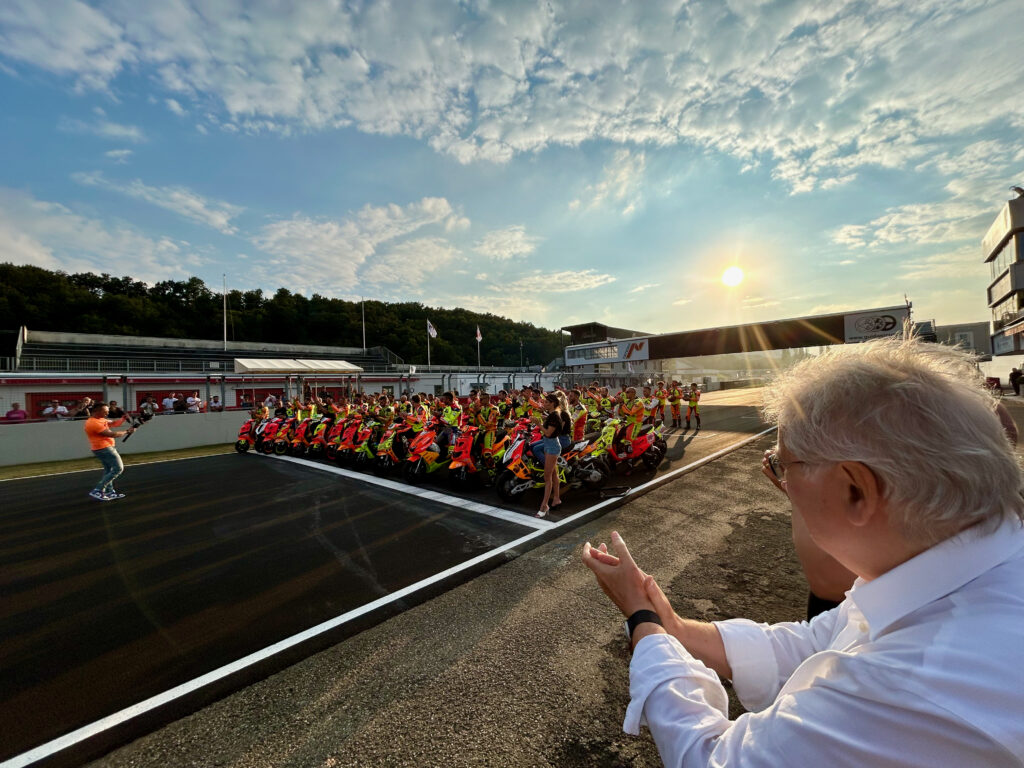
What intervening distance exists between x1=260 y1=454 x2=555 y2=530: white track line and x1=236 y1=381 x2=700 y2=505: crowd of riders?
0.29 meters

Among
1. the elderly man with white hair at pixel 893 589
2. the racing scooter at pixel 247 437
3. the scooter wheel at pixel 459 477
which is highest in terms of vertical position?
the elderly man with white hair at pixel 893 589

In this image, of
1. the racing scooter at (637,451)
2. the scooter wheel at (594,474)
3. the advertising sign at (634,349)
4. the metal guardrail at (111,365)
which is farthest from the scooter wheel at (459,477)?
the advertising sign at (634,349)

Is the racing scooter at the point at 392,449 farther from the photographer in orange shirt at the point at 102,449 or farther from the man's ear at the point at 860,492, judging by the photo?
the man's ear at the point at 860,492

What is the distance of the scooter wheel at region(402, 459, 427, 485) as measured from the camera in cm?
755

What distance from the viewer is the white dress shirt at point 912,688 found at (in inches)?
23.5

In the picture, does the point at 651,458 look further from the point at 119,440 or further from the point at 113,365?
the point at 113,365

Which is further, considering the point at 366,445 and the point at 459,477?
the point at 366,445

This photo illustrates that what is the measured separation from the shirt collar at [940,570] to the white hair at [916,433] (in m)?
0.03

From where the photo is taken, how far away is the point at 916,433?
827mm

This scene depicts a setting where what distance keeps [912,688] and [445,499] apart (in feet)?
20.5

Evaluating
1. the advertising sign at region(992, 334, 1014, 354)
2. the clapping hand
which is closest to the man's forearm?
the clapping hand

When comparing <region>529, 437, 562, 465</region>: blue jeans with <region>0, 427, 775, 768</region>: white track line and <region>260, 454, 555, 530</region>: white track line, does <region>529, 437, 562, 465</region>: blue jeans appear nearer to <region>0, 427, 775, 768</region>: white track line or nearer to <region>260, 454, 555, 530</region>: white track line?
<region>260, 454, 555, 530</region>: white track line

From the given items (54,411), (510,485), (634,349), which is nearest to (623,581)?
(510,485)

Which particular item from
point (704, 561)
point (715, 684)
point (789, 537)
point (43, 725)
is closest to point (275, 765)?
point (43, 725)
